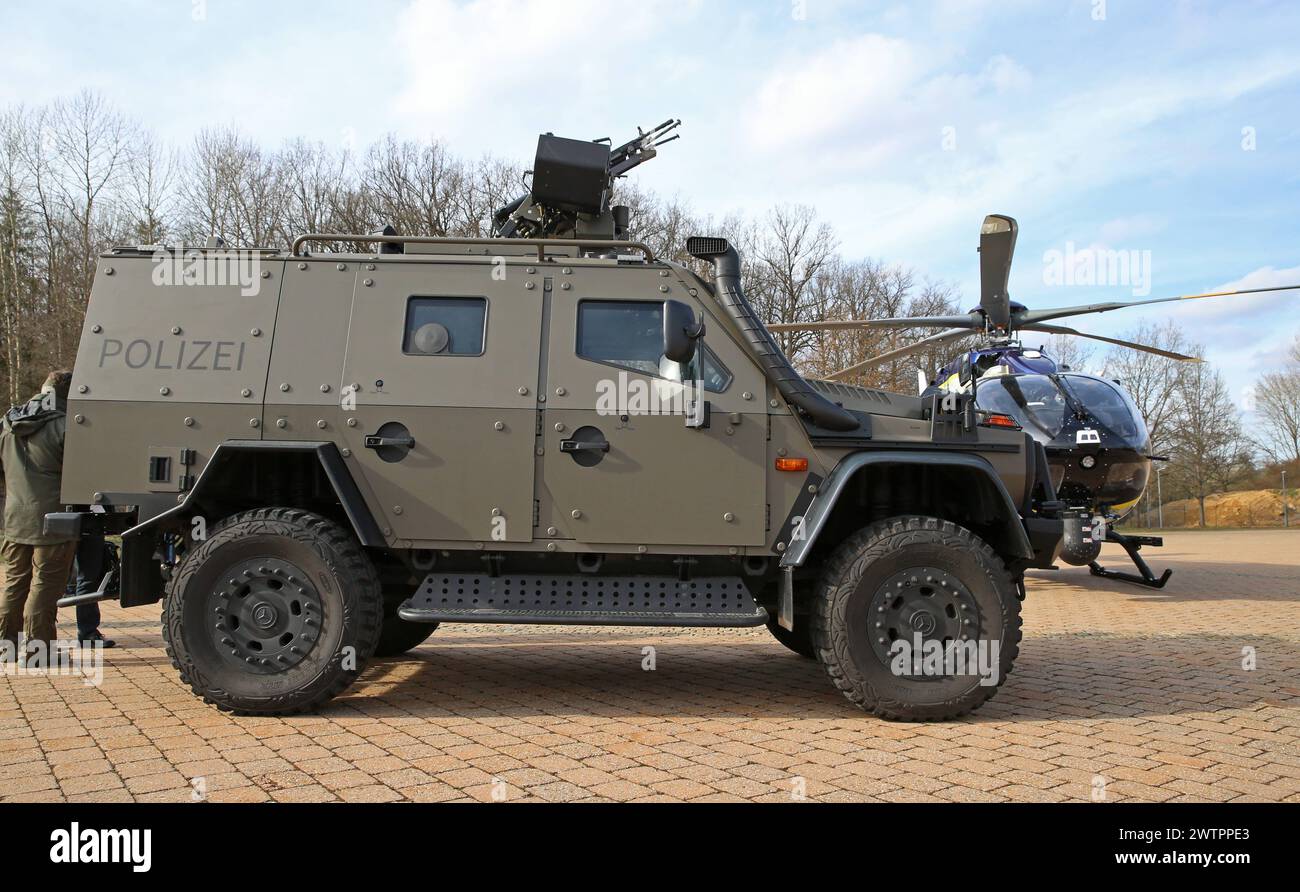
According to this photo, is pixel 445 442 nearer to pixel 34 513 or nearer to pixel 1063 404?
pixel 34 513

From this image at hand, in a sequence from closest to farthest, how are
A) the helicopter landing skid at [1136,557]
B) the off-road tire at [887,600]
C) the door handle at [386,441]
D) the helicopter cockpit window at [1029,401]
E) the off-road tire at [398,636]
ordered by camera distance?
the off-road tire at [887,600]
the door handle at [386,441]
the off-road tire at [398,636]
the helicopter landing skid at [1136,557]
the helicopter cockpit window at [1029,401]

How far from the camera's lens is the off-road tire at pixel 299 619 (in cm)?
499

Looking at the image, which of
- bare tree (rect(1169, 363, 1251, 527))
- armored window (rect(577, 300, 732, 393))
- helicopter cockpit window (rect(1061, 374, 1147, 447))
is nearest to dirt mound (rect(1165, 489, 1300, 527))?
bare tree (rect(1169, 363, 1251, 527))

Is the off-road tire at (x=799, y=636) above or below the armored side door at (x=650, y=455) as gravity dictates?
below

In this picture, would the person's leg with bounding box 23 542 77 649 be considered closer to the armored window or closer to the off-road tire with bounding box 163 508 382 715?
the off-road tire with bounding box 163 508 382 715

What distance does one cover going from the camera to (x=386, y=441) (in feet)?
17.0

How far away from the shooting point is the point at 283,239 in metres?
29.9

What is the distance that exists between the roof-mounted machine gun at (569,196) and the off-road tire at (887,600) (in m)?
2.94

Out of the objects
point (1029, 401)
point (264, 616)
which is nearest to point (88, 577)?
point (264, 616)

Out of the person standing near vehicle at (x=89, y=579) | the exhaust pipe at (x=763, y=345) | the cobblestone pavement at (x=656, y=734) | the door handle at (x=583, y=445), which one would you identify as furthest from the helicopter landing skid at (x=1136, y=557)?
the person standing near vehicle at (x=89, y=579)

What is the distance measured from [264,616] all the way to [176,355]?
61.8 inches

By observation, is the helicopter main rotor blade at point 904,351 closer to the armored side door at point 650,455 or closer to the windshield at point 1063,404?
the windshield at point 1063,404
